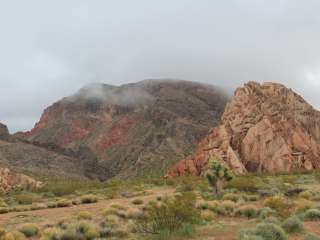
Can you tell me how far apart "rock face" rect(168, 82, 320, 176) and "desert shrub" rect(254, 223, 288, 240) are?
60.4 meters

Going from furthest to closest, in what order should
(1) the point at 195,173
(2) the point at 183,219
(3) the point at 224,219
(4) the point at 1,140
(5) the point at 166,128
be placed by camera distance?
(5) the point at 166,128
(4) the point at 1,140
(1) the point at 195,173
(3) the point at 224,219
(2) the point at 183,219

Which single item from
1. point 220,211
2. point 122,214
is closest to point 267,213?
point 220,211

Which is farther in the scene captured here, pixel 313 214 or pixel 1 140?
pixel 1 140

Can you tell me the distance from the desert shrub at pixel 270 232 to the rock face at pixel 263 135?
198 ft

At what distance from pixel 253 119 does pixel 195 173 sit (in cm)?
1782

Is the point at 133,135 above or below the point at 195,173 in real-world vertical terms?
above

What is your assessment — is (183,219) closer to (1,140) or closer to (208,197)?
(208,197)

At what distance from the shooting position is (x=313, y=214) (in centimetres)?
1789

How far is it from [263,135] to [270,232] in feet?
231

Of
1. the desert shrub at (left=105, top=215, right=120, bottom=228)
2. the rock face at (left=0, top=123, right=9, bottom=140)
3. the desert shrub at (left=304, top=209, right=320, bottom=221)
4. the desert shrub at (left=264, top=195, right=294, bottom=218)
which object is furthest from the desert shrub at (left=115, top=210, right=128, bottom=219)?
the rock face at (left=0, top=123, right=9, bottom=140)

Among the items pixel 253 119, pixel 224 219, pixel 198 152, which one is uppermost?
pixel 253 119

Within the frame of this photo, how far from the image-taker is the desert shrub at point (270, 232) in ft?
43.6

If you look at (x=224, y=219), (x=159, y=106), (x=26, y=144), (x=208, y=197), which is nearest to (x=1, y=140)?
(x=26, y=144)

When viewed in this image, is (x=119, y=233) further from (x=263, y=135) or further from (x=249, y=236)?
(x=263, y=135)
